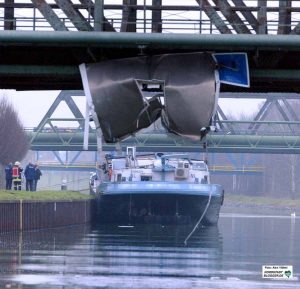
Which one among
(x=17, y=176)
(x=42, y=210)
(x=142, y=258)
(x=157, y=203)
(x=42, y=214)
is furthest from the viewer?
(x=157, y=203)

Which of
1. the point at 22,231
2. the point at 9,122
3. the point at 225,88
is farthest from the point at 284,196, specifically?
the point at 225,88

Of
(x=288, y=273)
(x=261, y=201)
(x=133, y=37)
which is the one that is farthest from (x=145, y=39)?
(x=261, y=201)

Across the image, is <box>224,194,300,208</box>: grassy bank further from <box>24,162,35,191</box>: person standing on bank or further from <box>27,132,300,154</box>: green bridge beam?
<box>24,162,35,191</box>: person standing on bank

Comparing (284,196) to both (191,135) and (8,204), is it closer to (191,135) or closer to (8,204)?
(8,204)

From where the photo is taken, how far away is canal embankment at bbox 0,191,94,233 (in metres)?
39.1

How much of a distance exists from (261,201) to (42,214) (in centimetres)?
5795

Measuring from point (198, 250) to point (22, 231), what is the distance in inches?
358

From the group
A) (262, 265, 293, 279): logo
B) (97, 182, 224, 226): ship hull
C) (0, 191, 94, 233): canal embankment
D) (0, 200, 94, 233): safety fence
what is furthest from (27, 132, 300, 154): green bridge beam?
(262, 265, 293, 279): logo

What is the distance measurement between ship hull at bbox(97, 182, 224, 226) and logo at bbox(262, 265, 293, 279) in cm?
2290

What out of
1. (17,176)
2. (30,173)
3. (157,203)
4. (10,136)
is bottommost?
(157,203)

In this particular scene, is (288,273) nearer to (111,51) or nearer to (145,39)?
(111,51)

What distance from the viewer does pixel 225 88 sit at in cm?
1291

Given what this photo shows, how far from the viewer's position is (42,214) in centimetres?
4400

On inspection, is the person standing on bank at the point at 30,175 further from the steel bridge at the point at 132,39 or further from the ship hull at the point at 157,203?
the steel bridge at the point at 132,39
